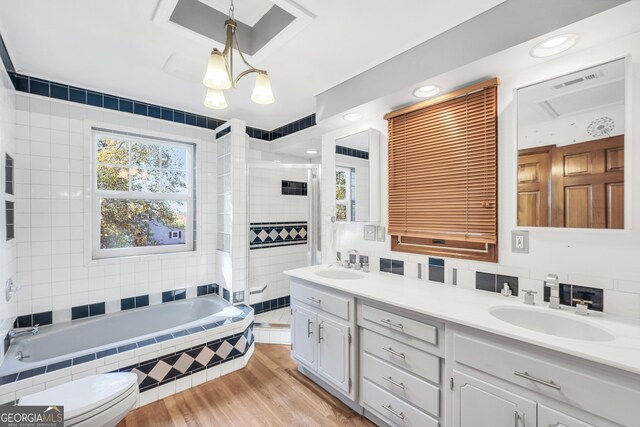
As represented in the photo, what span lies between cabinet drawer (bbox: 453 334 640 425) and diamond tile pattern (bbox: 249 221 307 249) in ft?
8.34

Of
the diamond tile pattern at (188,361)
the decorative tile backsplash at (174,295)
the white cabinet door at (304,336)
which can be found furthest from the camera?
the decorative tile backsplash at (174,295)

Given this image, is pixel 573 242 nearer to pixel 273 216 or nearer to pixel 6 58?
pixel 273 216

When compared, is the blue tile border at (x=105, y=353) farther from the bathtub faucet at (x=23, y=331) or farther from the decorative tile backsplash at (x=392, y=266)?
the decorative tile backsplash at (x=392, y=266)

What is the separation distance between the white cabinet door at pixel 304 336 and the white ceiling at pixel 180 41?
183 cm

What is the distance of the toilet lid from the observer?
1269 millimetres

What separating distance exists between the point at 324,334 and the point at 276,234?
5.89 feet

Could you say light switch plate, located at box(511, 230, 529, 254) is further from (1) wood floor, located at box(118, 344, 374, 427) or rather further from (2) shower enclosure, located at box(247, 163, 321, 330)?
(2) shower enclosure, located at box(247, 163, 321, 330)

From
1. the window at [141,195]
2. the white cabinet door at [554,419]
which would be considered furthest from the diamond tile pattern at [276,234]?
the white cabinet door at [554,419]

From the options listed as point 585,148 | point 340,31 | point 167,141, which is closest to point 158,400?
point 167,141

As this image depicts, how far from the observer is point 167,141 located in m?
2.98

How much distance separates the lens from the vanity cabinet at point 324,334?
1.84 metres

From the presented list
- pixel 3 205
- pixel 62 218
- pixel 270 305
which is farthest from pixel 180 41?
pixel 270 305

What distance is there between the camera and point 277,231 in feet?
11.8

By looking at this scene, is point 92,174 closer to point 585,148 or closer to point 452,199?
point 452,199
